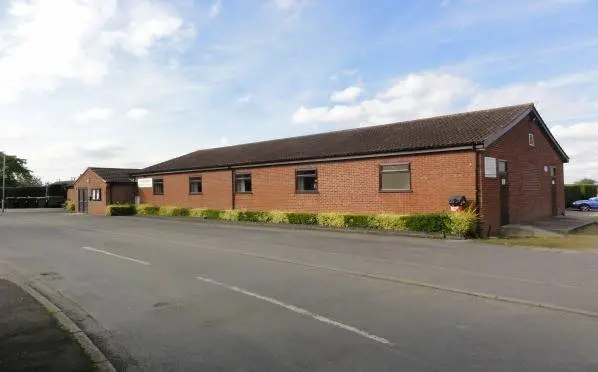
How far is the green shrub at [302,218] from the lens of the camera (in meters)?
22.9

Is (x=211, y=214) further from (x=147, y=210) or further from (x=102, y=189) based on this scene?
(x=102, y=189)

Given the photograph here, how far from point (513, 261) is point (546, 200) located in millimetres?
14230

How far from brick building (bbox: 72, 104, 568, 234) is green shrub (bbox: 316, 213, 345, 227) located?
1.16 m

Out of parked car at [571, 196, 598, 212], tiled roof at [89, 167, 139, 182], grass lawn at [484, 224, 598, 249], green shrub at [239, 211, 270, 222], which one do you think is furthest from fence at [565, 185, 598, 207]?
tiled roof at [89, 167, 139, 182]

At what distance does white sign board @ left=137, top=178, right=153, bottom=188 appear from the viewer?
123 ft

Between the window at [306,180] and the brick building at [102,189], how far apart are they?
1909 centimetres

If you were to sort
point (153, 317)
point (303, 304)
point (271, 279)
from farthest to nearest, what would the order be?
point (271, 279) → point (303, 304) → point (153, 317)

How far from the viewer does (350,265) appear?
1137cm

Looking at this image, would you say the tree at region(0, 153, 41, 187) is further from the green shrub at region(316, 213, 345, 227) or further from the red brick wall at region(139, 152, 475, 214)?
the green shrub at region(316, 213, 345, 227)

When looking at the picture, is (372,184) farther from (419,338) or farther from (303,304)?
(419,338)

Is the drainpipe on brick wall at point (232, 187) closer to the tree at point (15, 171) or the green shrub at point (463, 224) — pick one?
the green shrub at point (463, 224)

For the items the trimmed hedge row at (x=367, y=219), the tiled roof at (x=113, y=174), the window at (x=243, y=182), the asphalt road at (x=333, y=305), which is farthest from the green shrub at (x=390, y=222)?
the tiled roof at (x=113, y=174)

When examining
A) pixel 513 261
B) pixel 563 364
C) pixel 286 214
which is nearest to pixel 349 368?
pixel 563 364

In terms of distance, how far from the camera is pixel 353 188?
73.7ft
